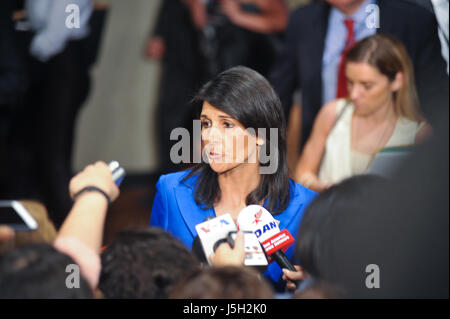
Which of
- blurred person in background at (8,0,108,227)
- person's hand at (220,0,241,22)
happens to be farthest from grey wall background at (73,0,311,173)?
blurred person in background at (8,0,108,227)

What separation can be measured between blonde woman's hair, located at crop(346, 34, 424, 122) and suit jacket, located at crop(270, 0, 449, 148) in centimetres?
7

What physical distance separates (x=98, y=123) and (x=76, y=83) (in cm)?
243

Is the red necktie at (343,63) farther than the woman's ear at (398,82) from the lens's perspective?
Yes

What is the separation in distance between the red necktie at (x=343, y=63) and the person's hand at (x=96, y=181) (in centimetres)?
160

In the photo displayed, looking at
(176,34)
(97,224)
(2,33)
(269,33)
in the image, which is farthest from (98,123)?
(97,224)

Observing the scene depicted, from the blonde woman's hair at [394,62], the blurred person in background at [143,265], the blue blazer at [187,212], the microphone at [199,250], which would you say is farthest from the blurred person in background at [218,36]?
the blurred person in background at [143,265]

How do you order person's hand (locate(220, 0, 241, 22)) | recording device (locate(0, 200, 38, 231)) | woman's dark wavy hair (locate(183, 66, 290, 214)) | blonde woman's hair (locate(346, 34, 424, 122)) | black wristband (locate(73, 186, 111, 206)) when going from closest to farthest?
black wristband (locate(73, 186, 111, 206)), recording device (locate(0, 200, 38, 231)), woman's dark wavy hair (locate(183, 66, 290, 214)), blonde woman's hair (locate(346, 34, 424, 122)), person's hand (locate(220, 0, 241, 22))

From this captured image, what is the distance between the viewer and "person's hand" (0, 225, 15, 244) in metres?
1.60

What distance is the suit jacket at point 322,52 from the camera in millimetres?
2562

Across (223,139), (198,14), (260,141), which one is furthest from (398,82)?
(198,14)

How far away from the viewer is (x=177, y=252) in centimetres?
135

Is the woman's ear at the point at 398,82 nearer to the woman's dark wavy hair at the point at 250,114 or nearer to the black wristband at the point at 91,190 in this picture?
the woman's dark wavy hair at the point at 250,114

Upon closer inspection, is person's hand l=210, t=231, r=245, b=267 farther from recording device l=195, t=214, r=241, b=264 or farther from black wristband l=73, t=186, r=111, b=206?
black wristband l=73, t=186, r=111, b=206

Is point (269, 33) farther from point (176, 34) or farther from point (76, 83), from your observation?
point (76, 83)
